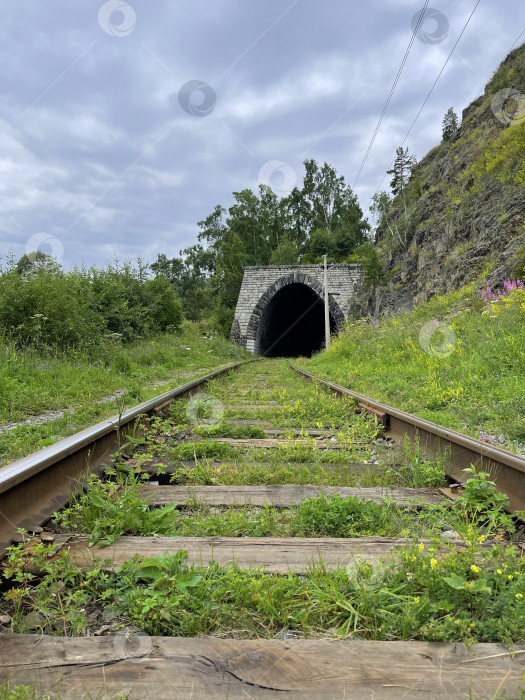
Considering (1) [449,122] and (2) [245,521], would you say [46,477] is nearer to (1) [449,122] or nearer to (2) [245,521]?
(2) [245,521]

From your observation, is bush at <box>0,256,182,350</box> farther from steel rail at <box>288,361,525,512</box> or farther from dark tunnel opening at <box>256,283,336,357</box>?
dark tunnel opening at <box>256,283,336,357</box>

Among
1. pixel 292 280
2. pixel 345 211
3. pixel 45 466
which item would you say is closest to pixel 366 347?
pixel 45 466

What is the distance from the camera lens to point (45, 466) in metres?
2.30

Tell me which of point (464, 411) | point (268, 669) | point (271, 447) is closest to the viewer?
point (268, 669)

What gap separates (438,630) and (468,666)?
129 millimetres

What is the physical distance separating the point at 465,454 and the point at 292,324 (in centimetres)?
3767

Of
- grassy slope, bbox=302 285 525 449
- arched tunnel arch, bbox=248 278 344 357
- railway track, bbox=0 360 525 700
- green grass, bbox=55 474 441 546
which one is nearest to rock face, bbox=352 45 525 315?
grassy slope, bbox=302 285 525 449

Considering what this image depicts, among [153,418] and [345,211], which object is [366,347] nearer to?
[153,418]

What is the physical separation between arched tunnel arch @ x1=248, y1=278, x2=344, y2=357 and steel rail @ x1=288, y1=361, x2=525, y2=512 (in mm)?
25104

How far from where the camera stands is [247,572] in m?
1.62

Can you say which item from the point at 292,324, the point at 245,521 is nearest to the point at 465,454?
the point at 245,521

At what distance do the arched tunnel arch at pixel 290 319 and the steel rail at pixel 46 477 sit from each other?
26.2 meters

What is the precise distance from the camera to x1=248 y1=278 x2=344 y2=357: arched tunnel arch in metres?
30.2

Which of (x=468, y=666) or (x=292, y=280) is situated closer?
(x=468, y=666)
